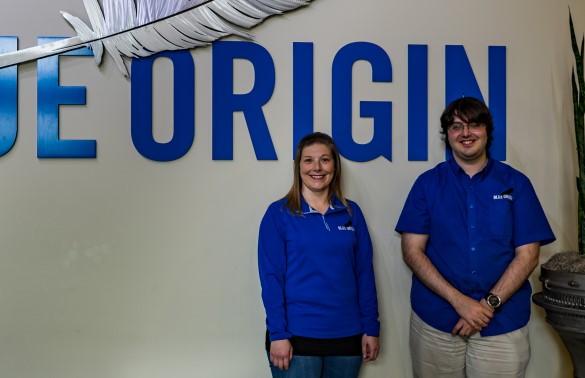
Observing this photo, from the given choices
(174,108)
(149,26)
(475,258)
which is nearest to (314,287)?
(475,258)

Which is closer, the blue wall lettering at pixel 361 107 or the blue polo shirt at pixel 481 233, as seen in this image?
the blue polo shirt at pixel 481 233

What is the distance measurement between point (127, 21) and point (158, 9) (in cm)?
15

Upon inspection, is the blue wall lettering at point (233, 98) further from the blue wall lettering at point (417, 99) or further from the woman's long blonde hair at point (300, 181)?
the blue wall lettering at point (417, 99)

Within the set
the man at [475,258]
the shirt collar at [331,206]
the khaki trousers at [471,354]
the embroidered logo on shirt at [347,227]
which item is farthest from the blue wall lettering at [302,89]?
the khaki trousers at [471,354]

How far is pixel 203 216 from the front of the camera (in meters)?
2.33

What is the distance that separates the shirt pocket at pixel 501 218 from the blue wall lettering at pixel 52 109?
1784mm

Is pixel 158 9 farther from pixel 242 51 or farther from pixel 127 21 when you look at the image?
pixel 242 51

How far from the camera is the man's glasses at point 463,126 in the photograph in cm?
199

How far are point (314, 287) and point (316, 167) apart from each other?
18.9 inches

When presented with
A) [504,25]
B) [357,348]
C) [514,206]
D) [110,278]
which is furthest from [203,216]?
[504,25]

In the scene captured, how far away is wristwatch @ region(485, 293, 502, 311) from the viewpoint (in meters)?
1.91

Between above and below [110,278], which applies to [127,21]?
above

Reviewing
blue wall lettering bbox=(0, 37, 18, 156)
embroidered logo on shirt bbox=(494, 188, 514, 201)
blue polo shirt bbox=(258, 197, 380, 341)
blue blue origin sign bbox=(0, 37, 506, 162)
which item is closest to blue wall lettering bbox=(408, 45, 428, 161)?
blue blue origin sign bbox=(0, 37, 506, 162)

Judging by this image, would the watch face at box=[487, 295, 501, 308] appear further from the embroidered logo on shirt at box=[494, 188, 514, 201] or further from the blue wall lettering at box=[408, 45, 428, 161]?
the blue wall lettering at box=[408, 45, 428, 161]
